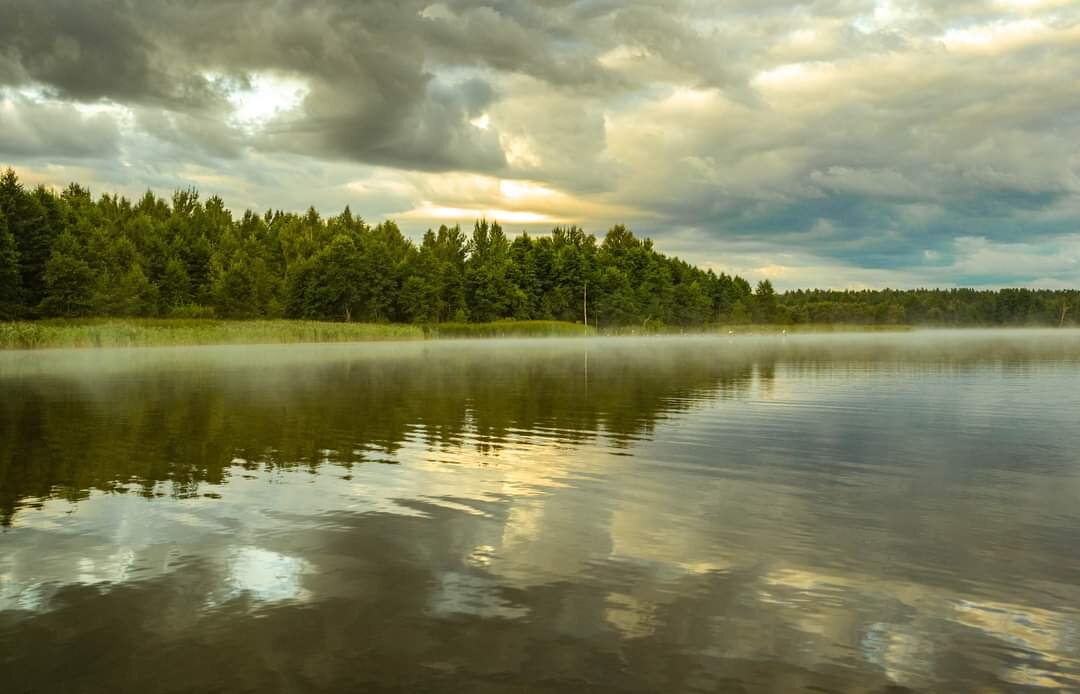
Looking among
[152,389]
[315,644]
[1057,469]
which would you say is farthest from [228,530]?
[152,389]

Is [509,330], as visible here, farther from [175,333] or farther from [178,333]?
[175,333]

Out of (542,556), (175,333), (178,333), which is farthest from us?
(178,333)

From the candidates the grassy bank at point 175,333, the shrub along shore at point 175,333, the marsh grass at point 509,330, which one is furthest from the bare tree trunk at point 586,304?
the grassy bank at point 175,333

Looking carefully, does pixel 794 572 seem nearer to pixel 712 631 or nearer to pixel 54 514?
pixel 712 631

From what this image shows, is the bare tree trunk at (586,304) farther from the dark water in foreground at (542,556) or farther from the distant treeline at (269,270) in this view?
the dark water in foreground at (542,556)

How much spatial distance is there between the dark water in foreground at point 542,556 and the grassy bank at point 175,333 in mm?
67178

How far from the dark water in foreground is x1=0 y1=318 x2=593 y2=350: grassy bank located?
67.2 metres

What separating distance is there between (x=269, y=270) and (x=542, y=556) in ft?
558

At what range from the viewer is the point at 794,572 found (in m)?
9.55

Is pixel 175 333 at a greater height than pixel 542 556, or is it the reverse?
pixel 175 333

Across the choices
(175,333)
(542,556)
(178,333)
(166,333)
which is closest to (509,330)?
(178,333)

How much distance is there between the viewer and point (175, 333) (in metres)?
91.4

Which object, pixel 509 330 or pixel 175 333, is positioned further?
pixel 509 330

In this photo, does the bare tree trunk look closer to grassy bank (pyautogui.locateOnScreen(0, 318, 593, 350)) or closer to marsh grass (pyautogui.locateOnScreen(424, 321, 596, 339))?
marsh grass (pyautogui.locateOnScreen(424, 321, 596, 339))
